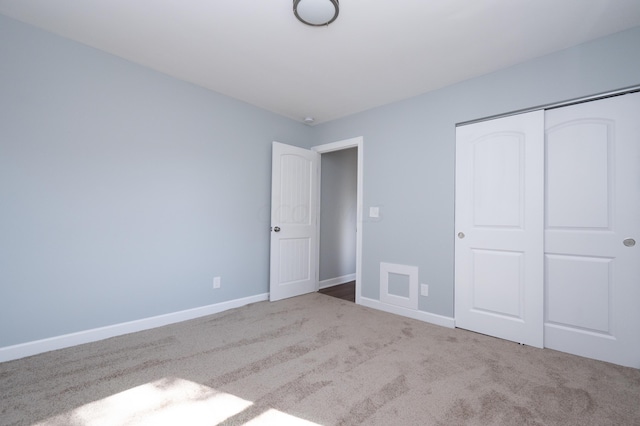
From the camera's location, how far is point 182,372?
196 cm

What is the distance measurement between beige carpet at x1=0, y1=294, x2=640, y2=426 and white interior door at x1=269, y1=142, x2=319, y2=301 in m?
1.16

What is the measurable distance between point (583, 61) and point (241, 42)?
2.78 m

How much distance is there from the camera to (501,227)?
2.66 m

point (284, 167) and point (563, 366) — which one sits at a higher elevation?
point (284, 167)

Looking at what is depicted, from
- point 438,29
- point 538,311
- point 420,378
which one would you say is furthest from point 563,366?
point 438,29

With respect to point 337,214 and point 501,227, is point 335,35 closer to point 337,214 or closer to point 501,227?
point 501,227

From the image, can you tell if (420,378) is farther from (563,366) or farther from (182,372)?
(182,372)

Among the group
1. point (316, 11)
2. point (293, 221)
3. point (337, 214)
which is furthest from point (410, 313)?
point (316, 11)

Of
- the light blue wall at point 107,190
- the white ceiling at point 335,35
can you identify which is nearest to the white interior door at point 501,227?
the white ceiling at point 335,35

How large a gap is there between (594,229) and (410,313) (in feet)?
5.89

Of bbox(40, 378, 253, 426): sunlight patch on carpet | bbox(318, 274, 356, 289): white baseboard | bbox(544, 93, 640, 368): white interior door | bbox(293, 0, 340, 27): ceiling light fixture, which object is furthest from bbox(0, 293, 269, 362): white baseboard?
bbox(544, 93, 640, 368): white interior door

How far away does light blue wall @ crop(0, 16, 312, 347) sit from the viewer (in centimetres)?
214

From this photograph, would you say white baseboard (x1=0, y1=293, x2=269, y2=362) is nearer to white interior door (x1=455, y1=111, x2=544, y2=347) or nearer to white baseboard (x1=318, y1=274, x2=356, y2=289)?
white baseboard (x1=318, y1=274, x2=356, y2=289)

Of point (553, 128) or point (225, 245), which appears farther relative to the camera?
point (225, 245)
